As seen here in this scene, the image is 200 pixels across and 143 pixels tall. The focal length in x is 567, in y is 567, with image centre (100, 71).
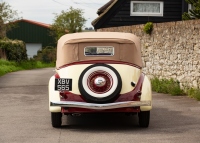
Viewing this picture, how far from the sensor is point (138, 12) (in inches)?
1206

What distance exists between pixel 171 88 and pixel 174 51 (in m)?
1.28

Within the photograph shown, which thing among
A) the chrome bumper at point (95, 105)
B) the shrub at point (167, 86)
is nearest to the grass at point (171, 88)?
the shrub at point (167, 86)

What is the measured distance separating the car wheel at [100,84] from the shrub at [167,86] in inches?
253

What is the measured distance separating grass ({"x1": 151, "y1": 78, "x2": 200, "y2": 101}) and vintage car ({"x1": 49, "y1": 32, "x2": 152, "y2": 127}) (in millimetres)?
4630

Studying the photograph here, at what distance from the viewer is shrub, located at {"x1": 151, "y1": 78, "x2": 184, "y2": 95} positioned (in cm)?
1554

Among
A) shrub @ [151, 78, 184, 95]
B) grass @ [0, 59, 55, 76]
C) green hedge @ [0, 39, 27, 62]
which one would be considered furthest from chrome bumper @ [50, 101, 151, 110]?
green hedge @ [0, 39, 27, 62]

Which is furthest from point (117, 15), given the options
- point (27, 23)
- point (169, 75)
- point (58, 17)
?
point (27, 23)

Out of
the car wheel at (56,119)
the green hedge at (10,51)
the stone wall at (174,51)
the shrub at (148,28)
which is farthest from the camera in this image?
the green hedge at (10,51)

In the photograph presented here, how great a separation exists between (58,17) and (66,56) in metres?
57.6

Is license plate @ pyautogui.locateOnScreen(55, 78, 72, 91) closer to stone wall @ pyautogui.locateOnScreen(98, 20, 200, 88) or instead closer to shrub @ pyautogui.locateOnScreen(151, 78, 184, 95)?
stone wall @ pyautogui.locateOnScreen(98, 20, 200, 88)

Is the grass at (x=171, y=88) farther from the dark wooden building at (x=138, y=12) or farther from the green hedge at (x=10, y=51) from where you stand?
the green hedge at (x=10, y=51)

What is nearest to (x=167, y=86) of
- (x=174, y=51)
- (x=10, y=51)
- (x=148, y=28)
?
→ (x=174, y=51)

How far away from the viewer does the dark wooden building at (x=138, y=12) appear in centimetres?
3022

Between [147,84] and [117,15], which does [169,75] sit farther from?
[117,15]
